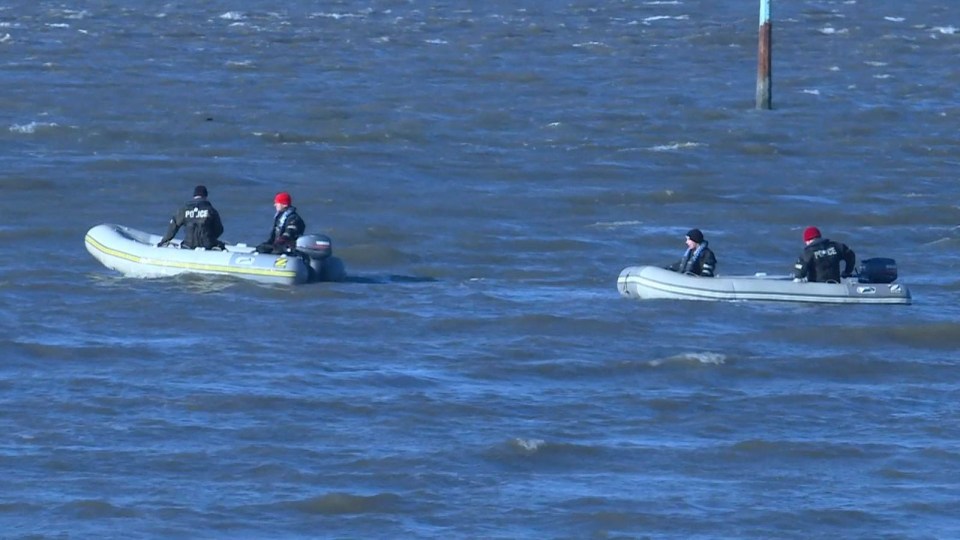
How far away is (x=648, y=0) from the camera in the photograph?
51438 millimetres

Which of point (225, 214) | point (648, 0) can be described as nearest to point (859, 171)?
point (225, 214)

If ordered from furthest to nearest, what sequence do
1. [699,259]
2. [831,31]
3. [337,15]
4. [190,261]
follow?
[337,15] < [831,31] < [190,261] < [699,259]

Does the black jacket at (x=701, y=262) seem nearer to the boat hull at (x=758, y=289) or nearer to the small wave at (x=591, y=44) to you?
the boat hull at (x=758, y=289)

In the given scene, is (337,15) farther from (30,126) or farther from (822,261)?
(822,261)

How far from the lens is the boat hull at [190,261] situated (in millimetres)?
22188

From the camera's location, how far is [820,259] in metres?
21.9

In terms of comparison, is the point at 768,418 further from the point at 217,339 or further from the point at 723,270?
the point at 723,270

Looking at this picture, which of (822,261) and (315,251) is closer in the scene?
(822,261)

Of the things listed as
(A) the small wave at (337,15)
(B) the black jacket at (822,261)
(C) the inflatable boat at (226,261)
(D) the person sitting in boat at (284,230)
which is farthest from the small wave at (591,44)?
(B) the black jacket at (822,261)

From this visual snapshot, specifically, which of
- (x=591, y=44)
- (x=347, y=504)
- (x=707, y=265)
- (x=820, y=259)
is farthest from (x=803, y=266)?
(x=591, y=44)

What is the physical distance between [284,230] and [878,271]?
20.5ft

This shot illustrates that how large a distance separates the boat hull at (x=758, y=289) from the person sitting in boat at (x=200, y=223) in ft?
14.7

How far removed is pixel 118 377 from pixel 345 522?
4489 mm

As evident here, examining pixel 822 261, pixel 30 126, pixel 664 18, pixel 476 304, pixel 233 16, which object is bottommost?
pixel 476 304
